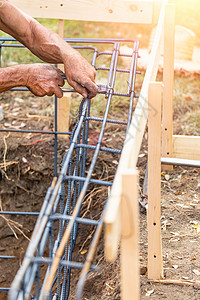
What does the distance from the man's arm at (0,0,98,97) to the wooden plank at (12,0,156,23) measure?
0.79 meters

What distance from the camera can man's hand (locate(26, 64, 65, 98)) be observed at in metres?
2.15

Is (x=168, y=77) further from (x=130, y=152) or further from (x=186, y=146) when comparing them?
(x=130, y=152)

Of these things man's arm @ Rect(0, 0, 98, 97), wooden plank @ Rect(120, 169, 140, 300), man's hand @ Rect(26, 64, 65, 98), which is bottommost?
wooden plank @ Rect(120, 169, 140, 300)

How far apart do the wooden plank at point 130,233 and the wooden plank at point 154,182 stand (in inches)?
23.9

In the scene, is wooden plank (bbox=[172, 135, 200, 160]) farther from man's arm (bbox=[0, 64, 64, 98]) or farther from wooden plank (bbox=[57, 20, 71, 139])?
man's arm (bbox=[0, 64, 64, 98])

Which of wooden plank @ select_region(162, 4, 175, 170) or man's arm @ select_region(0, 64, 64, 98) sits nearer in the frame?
man's arm @ select_region(0, 64, 64, 98)

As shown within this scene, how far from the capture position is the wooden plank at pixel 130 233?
43.6 inches

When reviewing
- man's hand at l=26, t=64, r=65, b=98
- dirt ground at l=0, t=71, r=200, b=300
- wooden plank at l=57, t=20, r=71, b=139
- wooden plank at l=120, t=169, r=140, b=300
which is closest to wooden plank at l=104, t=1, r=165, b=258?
wooden plank at l=120, t=169, r=140, b=300

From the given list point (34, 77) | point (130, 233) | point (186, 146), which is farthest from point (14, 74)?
point (186, 146)

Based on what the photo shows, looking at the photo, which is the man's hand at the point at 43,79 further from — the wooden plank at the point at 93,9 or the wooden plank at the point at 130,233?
the wooden plank at the point at 130,233

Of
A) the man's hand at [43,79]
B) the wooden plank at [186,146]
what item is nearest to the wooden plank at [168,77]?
the wooden plank at [186,146]

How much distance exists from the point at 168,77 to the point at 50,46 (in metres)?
0.98

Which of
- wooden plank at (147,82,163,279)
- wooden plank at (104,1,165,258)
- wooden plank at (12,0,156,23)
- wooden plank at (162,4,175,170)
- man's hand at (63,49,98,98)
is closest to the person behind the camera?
wooden plank at (104,1,165,258)

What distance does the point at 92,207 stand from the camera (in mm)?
3146
